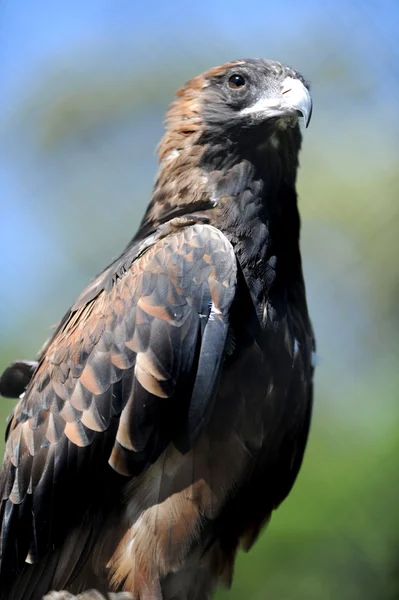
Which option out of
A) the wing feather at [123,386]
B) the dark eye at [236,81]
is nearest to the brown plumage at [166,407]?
the wing feather at [123,386]

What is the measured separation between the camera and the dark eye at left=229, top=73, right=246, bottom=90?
412cm

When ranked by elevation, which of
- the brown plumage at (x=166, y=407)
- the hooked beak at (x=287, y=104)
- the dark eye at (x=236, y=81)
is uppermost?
the dark eye at (x=236, y=81)

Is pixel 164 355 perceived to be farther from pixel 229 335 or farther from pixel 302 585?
pixel 302 585

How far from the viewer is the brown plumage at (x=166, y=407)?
357 cm

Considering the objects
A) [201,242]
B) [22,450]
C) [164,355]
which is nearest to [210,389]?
[164,355]

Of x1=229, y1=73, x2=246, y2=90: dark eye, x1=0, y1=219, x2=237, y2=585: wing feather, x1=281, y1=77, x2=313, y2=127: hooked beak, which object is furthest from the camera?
x1=229, y1=73, x2=246, y2=90: dark eye

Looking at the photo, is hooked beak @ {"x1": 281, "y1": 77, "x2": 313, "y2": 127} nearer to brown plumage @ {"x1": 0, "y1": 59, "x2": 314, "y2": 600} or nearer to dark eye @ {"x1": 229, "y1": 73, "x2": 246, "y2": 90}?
brown plumage @ {"x1": 0, "y1": 59, "x2": 314, "y2": 600}

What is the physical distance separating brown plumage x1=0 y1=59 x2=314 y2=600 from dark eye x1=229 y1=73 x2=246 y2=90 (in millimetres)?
233

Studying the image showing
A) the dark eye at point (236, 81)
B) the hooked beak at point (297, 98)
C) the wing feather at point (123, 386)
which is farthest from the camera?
the dark eye at point (236, 81)

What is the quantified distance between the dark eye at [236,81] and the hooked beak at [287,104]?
134 mm

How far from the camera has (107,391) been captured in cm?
360

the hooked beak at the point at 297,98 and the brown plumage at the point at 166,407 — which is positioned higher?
the hooked beak at the point at 297,98

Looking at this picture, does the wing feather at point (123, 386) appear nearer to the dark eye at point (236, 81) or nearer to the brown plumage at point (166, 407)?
the brown plumage at point (166, 407)

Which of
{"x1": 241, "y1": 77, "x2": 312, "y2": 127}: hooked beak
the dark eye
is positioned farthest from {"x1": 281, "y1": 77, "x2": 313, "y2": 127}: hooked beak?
the dark eye
